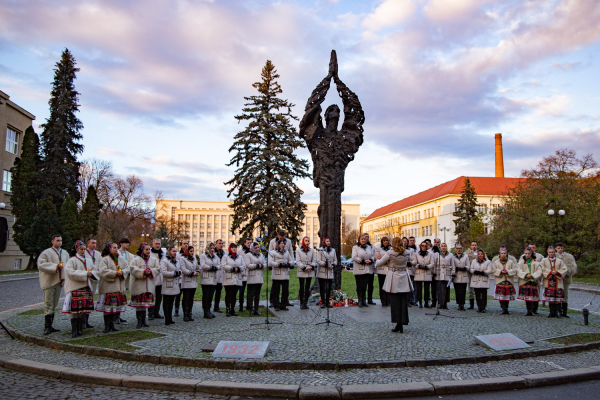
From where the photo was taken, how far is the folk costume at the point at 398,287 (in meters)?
8.96

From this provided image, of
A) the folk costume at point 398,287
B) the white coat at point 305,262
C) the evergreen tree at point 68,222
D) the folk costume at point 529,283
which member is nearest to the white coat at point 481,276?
the folk costume at point 529,283

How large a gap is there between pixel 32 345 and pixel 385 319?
24.5 ft

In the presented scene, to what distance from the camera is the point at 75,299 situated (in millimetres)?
8852

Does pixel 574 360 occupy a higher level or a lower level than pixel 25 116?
lower

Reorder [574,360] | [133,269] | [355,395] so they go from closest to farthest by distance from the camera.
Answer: [355,395] → [574,360] → [133,269]

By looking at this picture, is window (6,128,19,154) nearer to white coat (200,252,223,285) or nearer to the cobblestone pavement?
white coat (200,252,223,285)

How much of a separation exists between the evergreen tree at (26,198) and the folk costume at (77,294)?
28105mm

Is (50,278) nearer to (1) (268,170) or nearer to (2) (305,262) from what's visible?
(2) (305,262)

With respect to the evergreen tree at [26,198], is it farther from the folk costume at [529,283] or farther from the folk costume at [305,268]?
the folk costume at [529,283]

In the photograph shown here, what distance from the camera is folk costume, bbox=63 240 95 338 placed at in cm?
881

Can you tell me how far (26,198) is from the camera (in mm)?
35250

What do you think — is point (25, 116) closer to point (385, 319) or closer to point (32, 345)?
point (32, 345)

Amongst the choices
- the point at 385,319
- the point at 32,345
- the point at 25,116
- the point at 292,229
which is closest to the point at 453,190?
the point at 292,229

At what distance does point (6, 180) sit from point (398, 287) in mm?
38319
